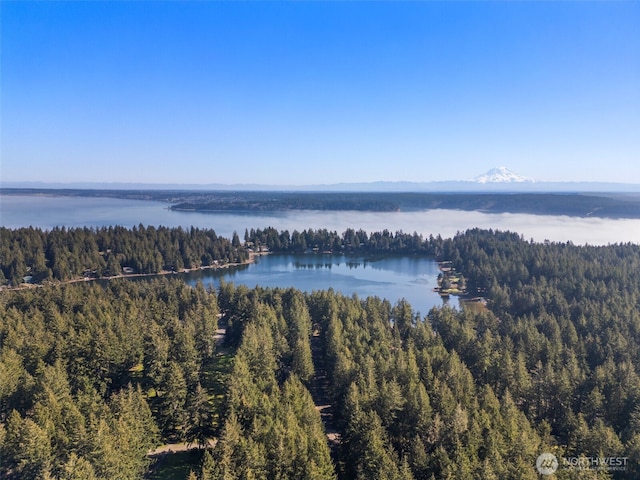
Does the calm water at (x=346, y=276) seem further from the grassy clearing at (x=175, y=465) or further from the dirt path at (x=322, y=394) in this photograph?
the grassy clearing at (x=175, y=465)

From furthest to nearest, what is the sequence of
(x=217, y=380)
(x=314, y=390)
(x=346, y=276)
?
(x=346, y=276)
(x=314, y=390)
(x=217, y=380)

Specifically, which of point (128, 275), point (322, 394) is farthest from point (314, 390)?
point (128, 275)

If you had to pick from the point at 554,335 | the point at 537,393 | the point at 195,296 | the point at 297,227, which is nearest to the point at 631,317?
the point at 554,335

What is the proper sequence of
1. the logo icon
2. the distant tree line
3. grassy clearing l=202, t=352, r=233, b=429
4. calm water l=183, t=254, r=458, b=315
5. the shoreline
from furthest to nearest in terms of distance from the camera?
the distant tree line → the shoreline → calm water l=183, t=254, r=458, b=315 → grassy clearing l=202, t=352, r=233, b=429 → the logo icon

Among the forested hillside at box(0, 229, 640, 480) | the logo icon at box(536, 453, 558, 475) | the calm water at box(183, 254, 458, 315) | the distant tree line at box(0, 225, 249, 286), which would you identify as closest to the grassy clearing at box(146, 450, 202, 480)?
the forested hillside at box(0, 229, 640, 480)

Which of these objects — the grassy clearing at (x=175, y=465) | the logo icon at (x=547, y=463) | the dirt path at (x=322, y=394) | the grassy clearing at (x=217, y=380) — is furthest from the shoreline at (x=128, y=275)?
the logo icon at (x=547, y=463)

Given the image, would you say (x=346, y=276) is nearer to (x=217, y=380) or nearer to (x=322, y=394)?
(x=322, y=394)

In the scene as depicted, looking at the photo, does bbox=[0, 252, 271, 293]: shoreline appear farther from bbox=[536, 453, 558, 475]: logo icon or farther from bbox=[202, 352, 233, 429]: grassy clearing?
bbox=[536, 453, 558, 475]: logo icon
